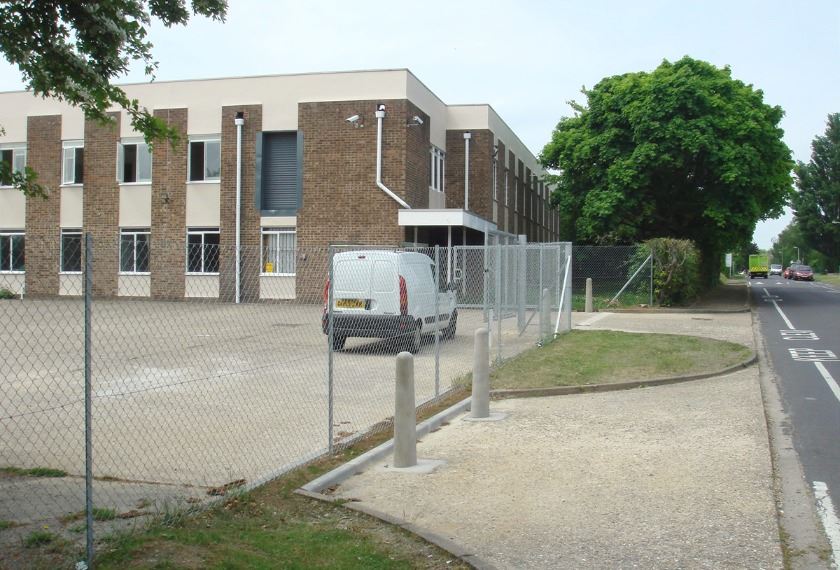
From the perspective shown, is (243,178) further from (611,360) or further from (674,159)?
(611,360)

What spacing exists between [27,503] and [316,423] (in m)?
3.81

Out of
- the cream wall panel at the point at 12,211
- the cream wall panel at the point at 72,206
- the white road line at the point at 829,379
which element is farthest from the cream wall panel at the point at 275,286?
the cream wall panel at the point at 12,211

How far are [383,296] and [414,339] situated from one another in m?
0.80

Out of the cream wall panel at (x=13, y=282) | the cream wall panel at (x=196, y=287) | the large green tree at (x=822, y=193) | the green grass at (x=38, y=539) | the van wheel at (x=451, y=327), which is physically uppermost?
the large green tree at (x=822, y=193)

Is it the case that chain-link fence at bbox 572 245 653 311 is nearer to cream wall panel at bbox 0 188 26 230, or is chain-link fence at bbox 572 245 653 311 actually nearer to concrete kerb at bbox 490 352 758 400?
concrete kerb at bbox 490 352 758 400

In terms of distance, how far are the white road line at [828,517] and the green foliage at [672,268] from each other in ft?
71.8

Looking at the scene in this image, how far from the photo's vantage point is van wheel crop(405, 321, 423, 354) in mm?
11852

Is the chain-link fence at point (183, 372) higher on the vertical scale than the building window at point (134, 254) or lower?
lower

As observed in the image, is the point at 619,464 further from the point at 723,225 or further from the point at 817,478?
the point at 723,225

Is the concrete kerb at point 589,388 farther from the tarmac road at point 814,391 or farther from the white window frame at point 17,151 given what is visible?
the white window frame at point 17,151

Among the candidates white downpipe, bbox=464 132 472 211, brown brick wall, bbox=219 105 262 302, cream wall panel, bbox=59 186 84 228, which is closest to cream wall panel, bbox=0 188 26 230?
cream wall panel, bbox=59 186 84 228

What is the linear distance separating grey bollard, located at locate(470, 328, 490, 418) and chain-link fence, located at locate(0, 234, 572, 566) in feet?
2.95

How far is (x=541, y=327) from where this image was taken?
1600 cm

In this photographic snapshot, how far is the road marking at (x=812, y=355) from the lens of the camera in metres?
15.0
